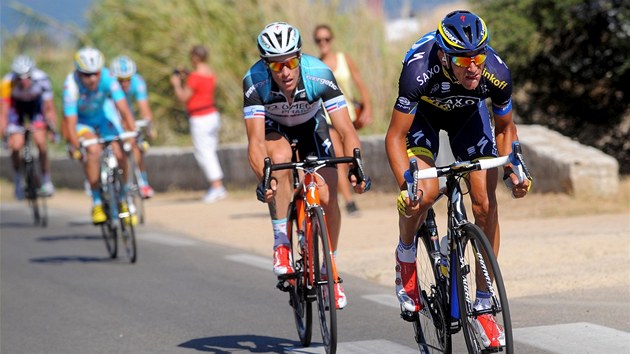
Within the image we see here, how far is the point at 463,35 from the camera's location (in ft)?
20.4

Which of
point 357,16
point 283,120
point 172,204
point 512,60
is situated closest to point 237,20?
point 357,16

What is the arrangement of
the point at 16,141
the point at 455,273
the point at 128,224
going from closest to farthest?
the point at 455,273
the point at 128,224
the point at 16,141

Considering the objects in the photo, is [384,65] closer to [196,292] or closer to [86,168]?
[86,168]

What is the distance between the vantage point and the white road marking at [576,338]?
281 inches

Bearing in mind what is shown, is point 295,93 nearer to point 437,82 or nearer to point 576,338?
point 437,82

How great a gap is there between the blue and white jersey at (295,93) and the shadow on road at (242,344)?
55.5 inches

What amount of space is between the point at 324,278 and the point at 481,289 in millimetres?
1374

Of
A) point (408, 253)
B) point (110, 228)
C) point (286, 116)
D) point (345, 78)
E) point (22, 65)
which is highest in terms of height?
point (22, 65)

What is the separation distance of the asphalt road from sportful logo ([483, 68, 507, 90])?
1.57 m

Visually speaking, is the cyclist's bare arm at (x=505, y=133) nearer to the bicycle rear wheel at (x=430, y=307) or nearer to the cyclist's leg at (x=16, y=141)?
the bicycle rear wheel at (x=430, y=307)

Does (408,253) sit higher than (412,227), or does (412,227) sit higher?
(412,227)

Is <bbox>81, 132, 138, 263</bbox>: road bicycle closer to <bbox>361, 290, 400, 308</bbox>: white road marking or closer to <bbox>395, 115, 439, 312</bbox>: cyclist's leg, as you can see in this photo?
<bbox>361, 290, 400, 308</bbox>: white road marking

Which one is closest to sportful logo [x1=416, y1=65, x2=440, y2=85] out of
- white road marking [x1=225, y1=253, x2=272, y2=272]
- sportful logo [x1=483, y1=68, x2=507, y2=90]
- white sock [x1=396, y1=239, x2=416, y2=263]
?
sportful logo [x1=483, y1=68, x2=507, y2=90]

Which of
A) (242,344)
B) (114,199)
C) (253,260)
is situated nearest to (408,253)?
(242,344)
